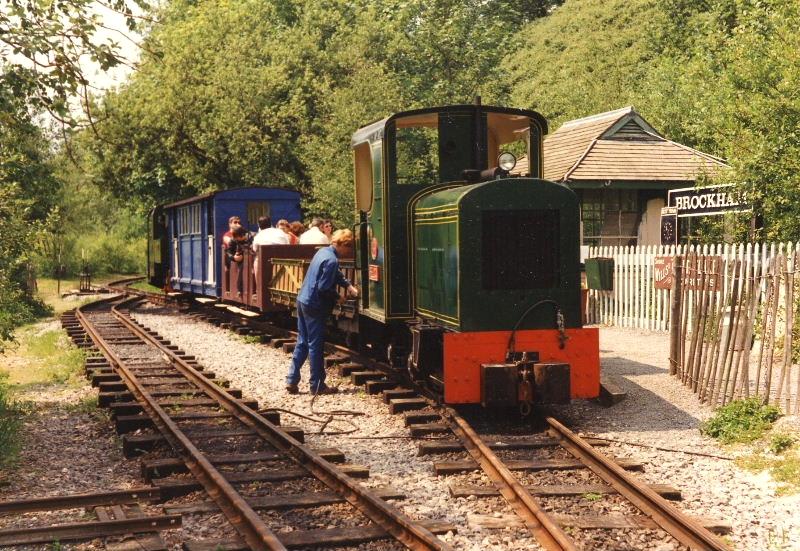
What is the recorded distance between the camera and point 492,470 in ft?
23.7

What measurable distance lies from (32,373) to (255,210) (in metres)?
7.58

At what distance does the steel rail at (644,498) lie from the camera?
5.53 meters

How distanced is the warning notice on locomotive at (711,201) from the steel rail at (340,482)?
907 cm

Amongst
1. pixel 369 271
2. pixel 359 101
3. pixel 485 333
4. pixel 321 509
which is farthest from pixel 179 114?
pixel 321 509

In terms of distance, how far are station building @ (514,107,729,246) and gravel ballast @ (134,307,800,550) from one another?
904cm

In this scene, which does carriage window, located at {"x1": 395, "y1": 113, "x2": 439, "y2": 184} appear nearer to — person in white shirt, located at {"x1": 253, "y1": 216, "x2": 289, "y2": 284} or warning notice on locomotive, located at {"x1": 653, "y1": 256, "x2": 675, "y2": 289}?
warning notice on locomotive, located at {"x1": 653, "y1": 256, "x2": 675, "y2": 289}

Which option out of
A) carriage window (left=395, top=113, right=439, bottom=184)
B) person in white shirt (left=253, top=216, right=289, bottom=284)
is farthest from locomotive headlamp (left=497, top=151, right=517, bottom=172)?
person in white shirt (left=253, top=216, right=289, bottom=284)

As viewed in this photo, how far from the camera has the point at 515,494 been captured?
6.52m

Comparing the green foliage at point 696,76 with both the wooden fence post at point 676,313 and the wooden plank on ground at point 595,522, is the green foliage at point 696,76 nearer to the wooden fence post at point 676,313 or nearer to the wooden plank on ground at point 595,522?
the wooden fence post at point 676,313

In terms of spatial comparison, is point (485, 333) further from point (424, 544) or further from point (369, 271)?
point (424, 544)

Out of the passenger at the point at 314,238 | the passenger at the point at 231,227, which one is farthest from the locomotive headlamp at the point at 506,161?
the passenger at the point at 231,227

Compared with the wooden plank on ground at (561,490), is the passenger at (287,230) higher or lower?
higher

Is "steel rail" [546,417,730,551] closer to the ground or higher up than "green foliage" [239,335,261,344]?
closer to the ground

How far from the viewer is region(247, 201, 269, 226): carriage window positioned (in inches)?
828
